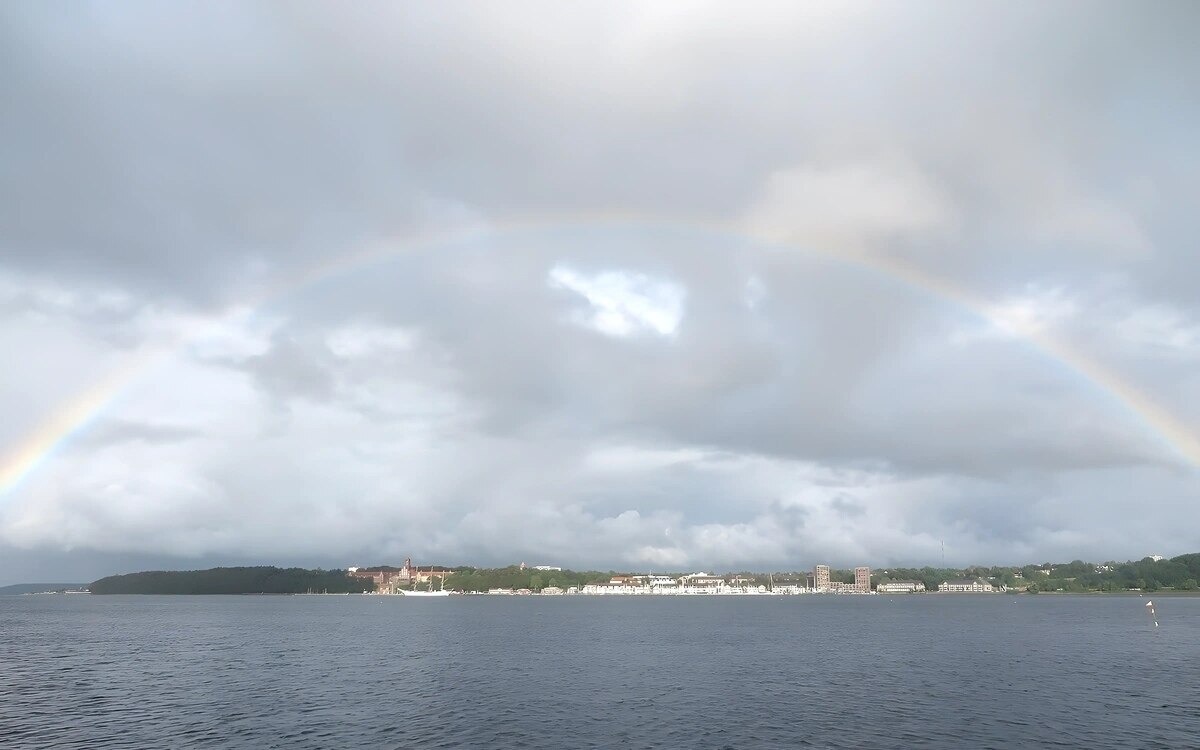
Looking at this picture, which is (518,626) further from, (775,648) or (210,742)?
(210,742)

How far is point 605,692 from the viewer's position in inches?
2657

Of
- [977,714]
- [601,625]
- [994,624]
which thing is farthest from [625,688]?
[994,624]

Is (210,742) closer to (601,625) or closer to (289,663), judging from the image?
(289,663)

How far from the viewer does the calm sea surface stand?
49500mm

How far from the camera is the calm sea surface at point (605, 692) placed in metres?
49.5

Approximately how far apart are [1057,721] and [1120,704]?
1053cm

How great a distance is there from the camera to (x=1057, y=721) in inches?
2172

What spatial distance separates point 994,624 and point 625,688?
13038 centimetres

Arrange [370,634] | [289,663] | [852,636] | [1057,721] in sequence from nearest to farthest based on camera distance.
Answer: [1057,721], [289,663], [852,636], [370,634]

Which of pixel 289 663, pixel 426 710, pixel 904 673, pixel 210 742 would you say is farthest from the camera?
pixel 289 663

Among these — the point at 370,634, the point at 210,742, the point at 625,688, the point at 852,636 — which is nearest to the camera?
the point at 210,742

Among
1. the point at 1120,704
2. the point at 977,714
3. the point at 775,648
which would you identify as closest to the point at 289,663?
the point at 775,648

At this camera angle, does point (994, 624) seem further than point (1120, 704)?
Yes

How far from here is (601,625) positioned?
6521 inches
